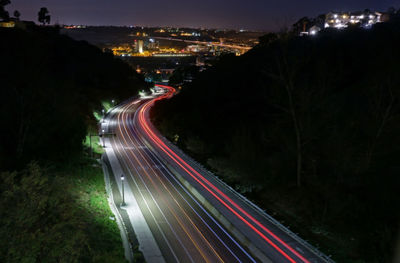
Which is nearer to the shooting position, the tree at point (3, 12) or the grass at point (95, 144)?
the grass at point (95, 144)

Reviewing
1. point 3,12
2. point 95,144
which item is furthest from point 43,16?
point 95,144

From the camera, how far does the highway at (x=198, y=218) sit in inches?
641

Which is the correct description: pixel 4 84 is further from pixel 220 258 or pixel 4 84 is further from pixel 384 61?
pixel 384 61

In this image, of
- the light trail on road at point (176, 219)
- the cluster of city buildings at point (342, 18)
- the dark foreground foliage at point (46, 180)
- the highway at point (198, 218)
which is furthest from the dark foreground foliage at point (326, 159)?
the cluster of city buildings at point (342, 18)

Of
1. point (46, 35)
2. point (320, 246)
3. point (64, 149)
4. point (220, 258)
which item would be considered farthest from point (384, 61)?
point (46, 35)

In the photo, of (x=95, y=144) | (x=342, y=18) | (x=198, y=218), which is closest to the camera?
(x=198, y=218)

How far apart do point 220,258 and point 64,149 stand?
1749cm

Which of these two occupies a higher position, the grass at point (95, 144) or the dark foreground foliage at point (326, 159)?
the dark foreground foliage at point (326, 159)

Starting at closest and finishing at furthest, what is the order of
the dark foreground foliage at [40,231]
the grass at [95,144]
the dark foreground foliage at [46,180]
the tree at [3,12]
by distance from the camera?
the dark foreground foliage at [40,231] → the dark foreground foliage at [46,180] → the grass at [95,144] → the tree at [3,12]

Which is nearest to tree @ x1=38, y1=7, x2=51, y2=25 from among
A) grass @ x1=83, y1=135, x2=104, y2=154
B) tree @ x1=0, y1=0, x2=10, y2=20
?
tree @ x1=0, y1=0, x2=10, y2=20

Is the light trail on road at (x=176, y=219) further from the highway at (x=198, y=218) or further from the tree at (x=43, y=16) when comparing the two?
the tree at (x=43, y=16)

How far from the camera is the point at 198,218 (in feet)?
67.3

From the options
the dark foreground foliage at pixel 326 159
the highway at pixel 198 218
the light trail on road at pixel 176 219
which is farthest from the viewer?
the dark foreground foliage at pixel 326 159

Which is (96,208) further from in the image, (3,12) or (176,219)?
(3,12)
